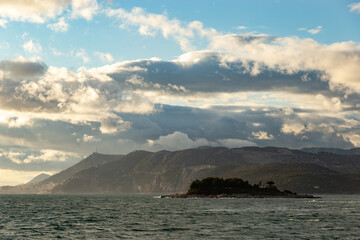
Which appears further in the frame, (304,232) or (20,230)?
(20,230)

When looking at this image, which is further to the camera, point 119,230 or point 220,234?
point 119,230

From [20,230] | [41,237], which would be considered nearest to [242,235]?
[41,237]

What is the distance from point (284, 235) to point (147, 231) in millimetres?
29402

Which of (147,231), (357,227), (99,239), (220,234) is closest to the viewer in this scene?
(99,239)

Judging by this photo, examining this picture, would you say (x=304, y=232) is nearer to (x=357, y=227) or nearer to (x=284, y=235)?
(x=284, y=235)

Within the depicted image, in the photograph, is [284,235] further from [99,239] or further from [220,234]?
[99,239]

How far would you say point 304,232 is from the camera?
98750 millimetres

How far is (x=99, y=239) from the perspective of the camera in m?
89.2

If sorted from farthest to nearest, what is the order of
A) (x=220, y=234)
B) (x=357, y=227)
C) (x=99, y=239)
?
(x=357, y=227)
(x=220, y=234)
(x=99, y=239)

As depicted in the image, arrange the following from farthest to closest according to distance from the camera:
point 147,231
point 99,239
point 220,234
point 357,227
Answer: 1. point 357,227
2. point 147,231
3. point 220,234
4. point 99,239

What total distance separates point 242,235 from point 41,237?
131 feet

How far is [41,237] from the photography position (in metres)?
94.2

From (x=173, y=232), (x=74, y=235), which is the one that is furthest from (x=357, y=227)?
(x=74, y=235)

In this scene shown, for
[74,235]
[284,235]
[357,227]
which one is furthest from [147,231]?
[357,227]
